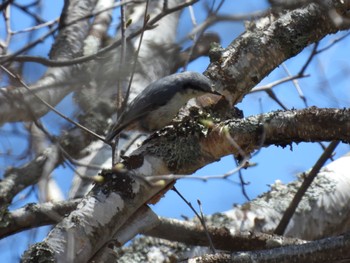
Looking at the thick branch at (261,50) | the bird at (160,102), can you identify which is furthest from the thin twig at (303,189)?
the bird at (160,102)

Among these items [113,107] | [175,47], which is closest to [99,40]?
[113,107]

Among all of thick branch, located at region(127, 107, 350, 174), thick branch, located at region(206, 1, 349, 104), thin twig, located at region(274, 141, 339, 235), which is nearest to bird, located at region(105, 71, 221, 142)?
thick branch, located at region(206, 1, 349, 104)

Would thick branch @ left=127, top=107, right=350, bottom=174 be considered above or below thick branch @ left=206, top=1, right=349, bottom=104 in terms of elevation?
below

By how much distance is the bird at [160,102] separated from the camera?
3.17m

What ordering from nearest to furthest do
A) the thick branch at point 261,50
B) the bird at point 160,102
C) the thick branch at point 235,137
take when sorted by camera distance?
the thick branch at point 235,137 < the thick branch at point 261,50 < the bird at point 160,102

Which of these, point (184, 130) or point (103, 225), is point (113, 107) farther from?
point (103, 225)

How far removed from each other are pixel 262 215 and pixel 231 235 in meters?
0.51

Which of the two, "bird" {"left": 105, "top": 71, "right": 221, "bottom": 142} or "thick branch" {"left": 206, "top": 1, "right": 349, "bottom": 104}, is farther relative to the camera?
"bird" {"left": 105, "top": 71, "right": 221, "bottom": 142}

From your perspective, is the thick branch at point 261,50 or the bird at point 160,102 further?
the bird at point 160,102

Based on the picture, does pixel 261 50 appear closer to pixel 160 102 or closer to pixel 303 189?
pixel 160 102

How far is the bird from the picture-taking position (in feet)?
10.4

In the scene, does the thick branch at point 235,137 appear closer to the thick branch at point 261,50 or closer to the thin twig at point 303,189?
the thick branch at point 261,50

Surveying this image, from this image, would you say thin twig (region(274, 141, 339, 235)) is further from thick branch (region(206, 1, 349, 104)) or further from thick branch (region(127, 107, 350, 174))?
thick branch (region(127, 107, 350, 174))

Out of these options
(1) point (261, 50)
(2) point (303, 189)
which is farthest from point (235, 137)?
(2) point (303, 189)
